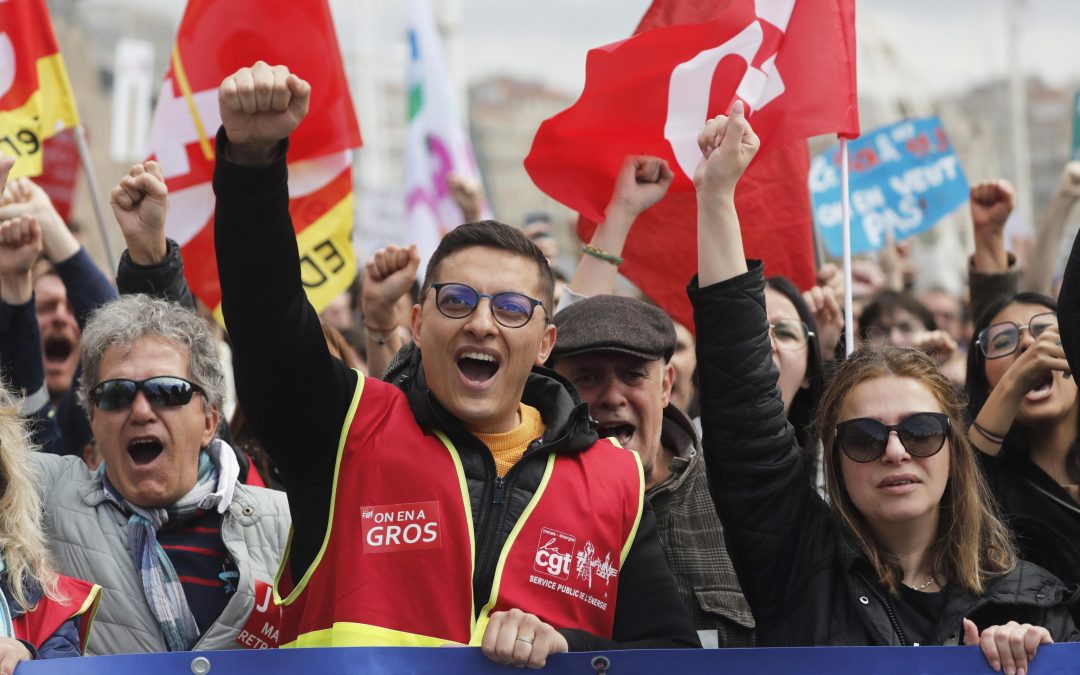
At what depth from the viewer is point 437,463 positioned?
3.29m

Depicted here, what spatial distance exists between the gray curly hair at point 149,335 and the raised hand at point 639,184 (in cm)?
146

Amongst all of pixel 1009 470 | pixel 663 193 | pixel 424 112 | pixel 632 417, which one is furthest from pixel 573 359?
pixel 424 112

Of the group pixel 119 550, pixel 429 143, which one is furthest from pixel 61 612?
pixel 429 143

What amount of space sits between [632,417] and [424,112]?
224 inches

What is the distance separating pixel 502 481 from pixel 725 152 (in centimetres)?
97

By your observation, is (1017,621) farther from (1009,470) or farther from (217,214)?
(217,214)

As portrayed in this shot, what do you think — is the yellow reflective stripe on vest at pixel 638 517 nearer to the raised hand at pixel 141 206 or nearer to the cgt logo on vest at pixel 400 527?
the cgt logo on vest at pixel 400 527

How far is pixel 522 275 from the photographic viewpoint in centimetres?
344

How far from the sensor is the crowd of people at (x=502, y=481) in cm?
319

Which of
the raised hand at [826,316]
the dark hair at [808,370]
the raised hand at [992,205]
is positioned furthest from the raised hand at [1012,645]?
the raised hand at [992,205]

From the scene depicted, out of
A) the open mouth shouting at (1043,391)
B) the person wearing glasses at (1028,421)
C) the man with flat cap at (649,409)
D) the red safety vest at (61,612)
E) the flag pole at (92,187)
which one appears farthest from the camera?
the flag pole at (92,187)

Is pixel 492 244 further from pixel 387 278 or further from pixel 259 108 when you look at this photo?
pixel 387 278

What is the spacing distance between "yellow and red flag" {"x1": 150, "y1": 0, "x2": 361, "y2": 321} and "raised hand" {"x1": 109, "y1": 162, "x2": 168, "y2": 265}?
1.33 metres

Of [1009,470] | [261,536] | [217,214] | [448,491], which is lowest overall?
[1009,470]
